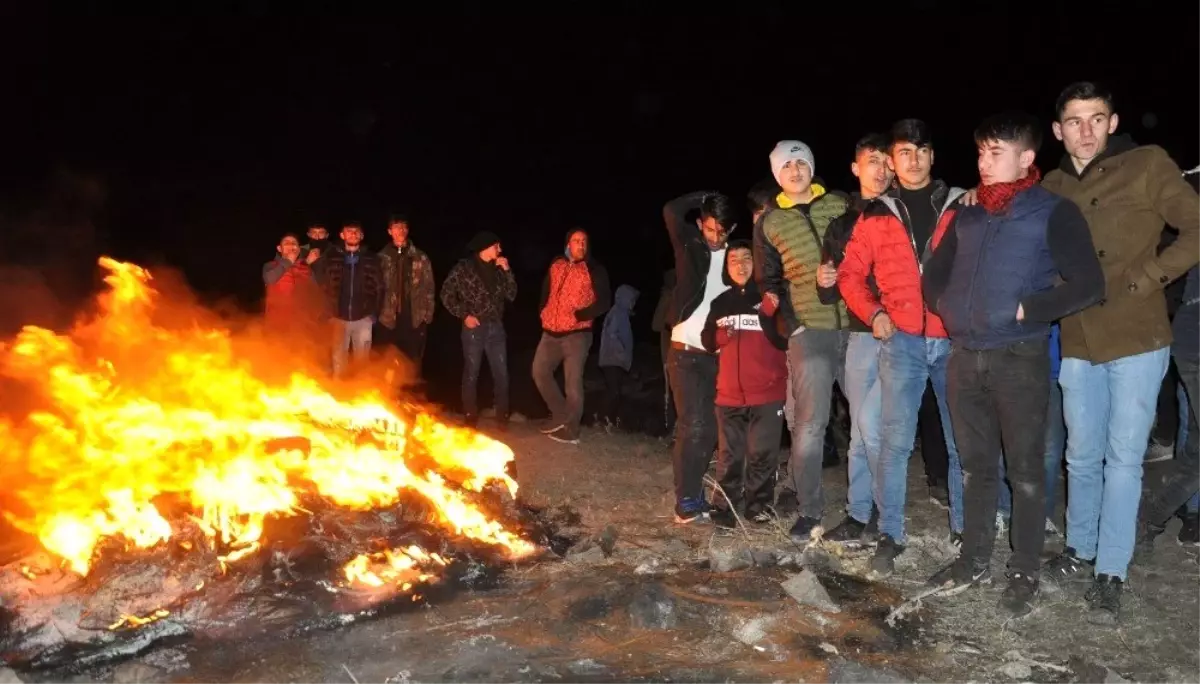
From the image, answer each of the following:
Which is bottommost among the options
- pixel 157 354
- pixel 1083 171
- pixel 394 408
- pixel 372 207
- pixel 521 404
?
pixel 521 404

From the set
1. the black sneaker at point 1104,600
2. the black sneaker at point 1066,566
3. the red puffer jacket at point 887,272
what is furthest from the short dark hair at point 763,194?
the black sneaker at point 1104,600

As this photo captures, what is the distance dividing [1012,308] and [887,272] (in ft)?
3.33

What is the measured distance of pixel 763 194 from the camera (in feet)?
22.6

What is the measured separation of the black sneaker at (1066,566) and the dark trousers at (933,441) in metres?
2.01

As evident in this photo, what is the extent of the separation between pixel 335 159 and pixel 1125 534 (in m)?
48.4

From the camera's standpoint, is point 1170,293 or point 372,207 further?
point 372,207

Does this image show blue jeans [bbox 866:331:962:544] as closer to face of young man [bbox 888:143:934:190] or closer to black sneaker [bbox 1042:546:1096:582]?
black sneaker [bbox 1042:546:1096:582]

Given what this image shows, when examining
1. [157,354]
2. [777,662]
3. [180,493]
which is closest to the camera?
[777,662]

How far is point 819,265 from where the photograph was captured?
6.26 m

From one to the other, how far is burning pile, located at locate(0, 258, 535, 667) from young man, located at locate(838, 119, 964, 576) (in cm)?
260

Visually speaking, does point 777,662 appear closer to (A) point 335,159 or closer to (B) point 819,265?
(B) point 819,265

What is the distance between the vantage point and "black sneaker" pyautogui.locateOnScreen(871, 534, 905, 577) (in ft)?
18.7

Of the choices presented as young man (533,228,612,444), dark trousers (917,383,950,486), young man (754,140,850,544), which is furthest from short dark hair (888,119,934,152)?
young man (533,228,612,444)

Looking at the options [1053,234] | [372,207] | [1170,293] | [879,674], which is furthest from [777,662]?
[372,207]
